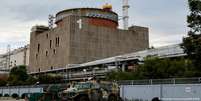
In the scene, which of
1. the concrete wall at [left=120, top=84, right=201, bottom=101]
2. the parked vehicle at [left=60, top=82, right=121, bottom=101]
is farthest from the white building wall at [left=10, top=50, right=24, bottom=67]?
the parked vehicle at [left=60, top=82, right=121, bottom=101]

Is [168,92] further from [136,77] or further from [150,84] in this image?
[136,77]

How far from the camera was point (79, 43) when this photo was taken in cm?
12194

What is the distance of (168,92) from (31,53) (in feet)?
386

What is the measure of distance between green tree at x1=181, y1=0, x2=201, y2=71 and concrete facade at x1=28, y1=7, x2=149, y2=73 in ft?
297

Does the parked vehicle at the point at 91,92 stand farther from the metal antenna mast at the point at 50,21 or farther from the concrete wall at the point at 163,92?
the metal antenna mast at the point at 50,21

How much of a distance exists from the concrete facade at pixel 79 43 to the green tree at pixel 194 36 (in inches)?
3563

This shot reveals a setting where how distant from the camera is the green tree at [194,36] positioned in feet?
93.9

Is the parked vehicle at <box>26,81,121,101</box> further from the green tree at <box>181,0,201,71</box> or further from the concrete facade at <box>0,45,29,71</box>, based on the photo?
the concrete facade at <box>0,45,29,71</box>

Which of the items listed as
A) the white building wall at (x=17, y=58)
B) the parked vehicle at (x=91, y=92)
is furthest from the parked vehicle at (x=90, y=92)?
the white building wall at (x=17, y=58)

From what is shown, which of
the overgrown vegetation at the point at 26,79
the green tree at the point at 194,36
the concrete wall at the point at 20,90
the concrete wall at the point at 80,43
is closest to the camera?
the green tree at the point at 194,36

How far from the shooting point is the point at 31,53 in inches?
5753

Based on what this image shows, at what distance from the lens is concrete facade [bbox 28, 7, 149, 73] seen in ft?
396

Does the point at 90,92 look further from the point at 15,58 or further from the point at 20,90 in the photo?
the point at 15,58

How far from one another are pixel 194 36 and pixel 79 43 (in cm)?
9391
